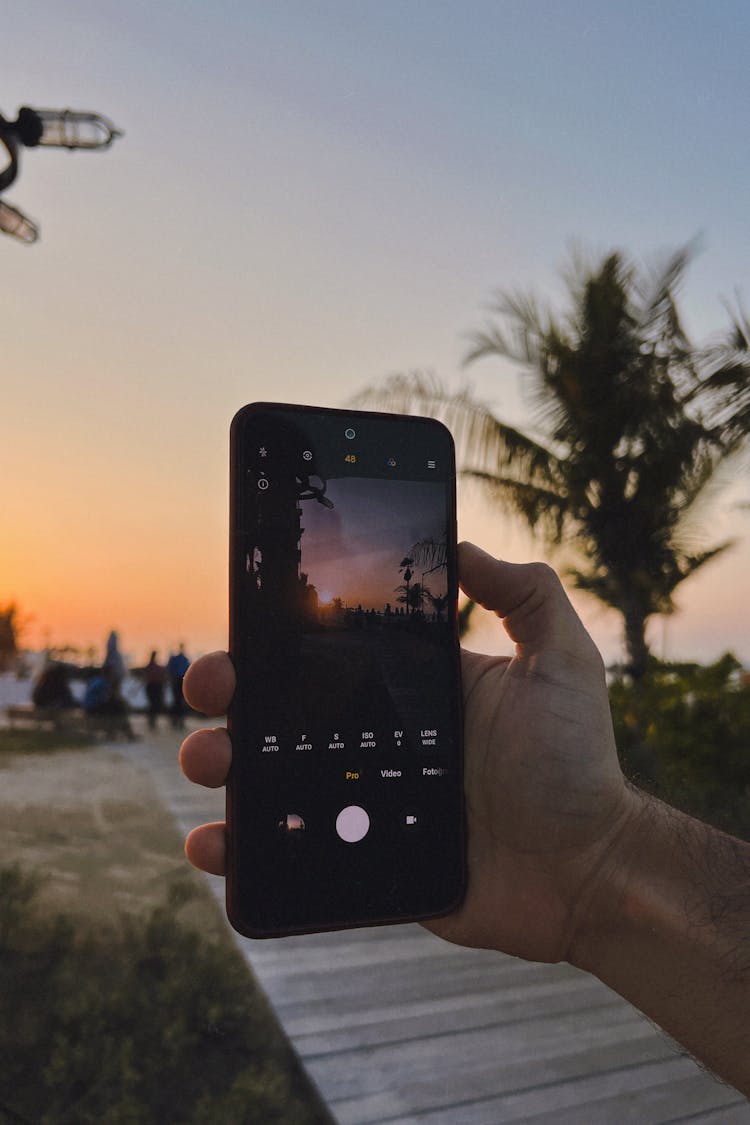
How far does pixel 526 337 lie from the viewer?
8.65 meters

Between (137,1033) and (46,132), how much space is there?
3.73 metres

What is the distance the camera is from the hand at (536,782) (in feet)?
5.58

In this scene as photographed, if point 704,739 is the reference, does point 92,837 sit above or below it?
below

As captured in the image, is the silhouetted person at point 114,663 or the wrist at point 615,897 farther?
the silhouetted person at point 114,663

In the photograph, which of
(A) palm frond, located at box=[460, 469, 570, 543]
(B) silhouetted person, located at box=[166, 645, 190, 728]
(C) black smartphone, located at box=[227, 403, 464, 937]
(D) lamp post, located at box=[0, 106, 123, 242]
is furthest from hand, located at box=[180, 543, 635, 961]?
(B) silhouetted person, located at box=[166, 645, 190, 728]

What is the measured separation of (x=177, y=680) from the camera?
13.1 m

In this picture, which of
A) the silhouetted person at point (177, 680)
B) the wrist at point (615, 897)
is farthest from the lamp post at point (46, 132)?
the silhouetted person at point (177, 680)

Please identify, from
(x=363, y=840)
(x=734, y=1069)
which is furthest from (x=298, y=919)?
(x=734, y=1069)

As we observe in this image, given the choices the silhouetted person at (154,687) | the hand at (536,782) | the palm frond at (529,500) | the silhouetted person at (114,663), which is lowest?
the silhouetted person at (154,687)

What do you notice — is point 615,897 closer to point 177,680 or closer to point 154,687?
point 177,680

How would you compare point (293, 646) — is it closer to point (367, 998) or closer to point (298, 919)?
point (298, 919)

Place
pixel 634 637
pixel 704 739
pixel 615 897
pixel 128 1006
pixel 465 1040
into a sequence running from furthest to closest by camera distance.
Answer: pixel 634 637
pixel 704 739
pixel 128 1006
pixel 465 1040
pixel 615 897

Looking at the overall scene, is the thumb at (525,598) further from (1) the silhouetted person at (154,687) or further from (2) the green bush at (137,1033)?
(1) the silhouetted person at (154,687)

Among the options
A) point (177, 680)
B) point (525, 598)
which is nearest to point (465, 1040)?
point (525, 598)
